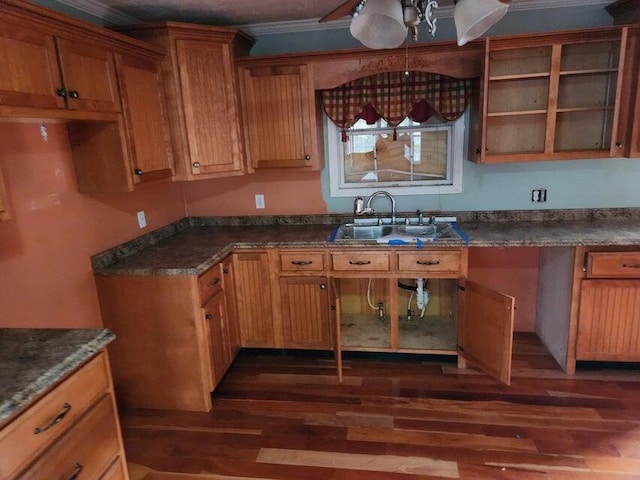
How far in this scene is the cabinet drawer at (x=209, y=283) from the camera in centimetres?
238

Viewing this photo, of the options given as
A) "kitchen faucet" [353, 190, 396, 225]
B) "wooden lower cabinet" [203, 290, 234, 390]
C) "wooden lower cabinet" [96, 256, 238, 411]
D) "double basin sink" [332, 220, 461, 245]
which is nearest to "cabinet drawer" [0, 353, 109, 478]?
"wooden lower cabinet" [96, 256, 238, 411]

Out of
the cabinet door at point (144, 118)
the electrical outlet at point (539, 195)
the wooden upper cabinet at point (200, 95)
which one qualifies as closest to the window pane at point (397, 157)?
the electrical outlet at point (539, 195)

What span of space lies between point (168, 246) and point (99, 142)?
842 mm

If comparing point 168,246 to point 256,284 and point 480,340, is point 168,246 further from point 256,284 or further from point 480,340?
point 480,340

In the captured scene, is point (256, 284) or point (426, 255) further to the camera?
point (256, 284)

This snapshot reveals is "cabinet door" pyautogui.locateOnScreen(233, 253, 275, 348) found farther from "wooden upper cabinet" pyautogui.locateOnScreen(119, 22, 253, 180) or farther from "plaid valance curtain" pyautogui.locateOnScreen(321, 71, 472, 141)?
"plaid valance curtain" pyautogui.locateOnScreen(321, 71, 472, 141)

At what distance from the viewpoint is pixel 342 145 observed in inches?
125

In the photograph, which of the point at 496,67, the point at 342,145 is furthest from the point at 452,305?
the point at 496,67

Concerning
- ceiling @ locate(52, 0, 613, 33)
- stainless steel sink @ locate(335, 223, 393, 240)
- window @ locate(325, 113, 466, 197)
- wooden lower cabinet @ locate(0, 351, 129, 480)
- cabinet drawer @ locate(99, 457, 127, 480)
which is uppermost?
ceiling @ locate(52, 0, 613, 33)

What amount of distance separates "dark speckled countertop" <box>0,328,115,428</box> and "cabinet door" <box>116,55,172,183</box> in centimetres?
97

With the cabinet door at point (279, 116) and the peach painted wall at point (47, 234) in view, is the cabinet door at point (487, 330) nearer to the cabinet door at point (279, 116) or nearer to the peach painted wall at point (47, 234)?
the cabinet door at point (279, 116)

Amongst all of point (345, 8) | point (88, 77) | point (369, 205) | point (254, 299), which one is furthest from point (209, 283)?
point (345, 8)

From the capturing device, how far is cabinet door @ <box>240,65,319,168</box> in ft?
9.28

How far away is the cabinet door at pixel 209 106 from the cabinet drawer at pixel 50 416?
1498mm
